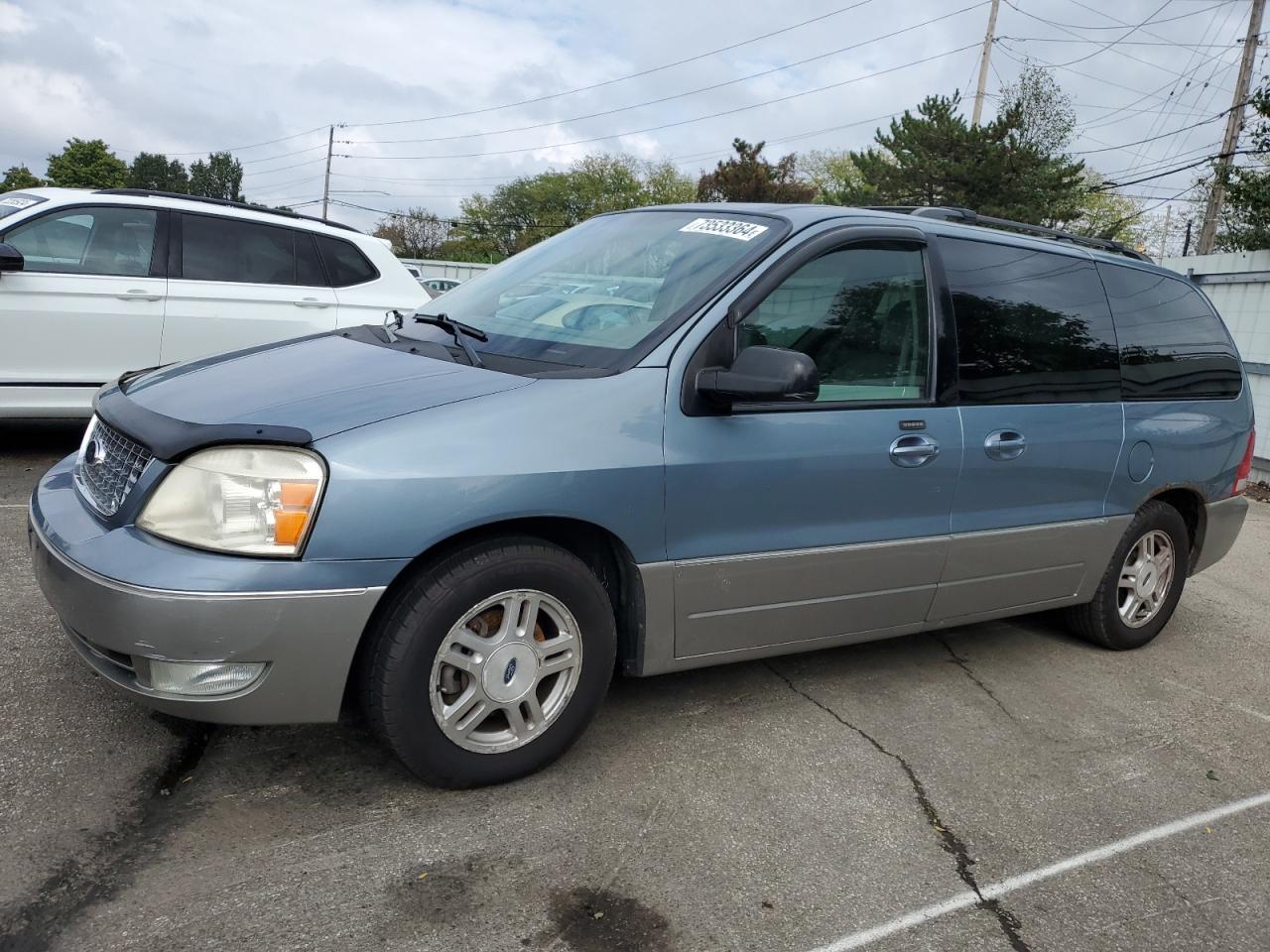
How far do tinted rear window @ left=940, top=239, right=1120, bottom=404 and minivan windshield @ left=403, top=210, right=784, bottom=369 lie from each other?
0.91m

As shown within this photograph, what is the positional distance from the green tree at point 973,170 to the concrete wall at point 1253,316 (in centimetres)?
2259

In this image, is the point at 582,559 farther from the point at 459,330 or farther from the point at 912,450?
the point at 912,450

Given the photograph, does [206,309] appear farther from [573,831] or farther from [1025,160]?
[1025,160]

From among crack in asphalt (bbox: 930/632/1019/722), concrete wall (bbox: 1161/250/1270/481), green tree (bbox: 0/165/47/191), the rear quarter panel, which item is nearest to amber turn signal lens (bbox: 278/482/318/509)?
crack in asphalt (bbox: 930/632/1019/722)

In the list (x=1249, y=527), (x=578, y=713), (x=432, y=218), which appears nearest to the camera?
(x=578, y=713)

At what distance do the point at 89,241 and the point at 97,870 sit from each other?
17.1 ft

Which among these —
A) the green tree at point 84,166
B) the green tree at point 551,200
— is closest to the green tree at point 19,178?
the green tree at point 84,166

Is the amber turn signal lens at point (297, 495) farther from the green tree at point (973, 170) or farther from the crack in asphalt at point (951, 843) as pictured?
the green tree at point (973, 170)

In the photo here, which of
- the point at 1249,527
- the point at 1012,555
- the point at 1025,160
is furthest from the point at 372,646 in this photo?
the point at 1025,160

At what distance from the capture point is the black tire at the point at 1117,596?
15.3 ft

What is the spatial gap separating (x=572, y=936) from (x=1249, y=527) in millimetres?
8477

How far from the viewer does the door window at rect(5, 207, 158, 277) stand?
6.36m

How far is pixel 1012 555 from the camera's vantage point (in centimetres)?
408

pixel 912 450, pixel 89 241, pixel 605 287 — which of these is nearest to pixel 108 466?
pixel 605 287
